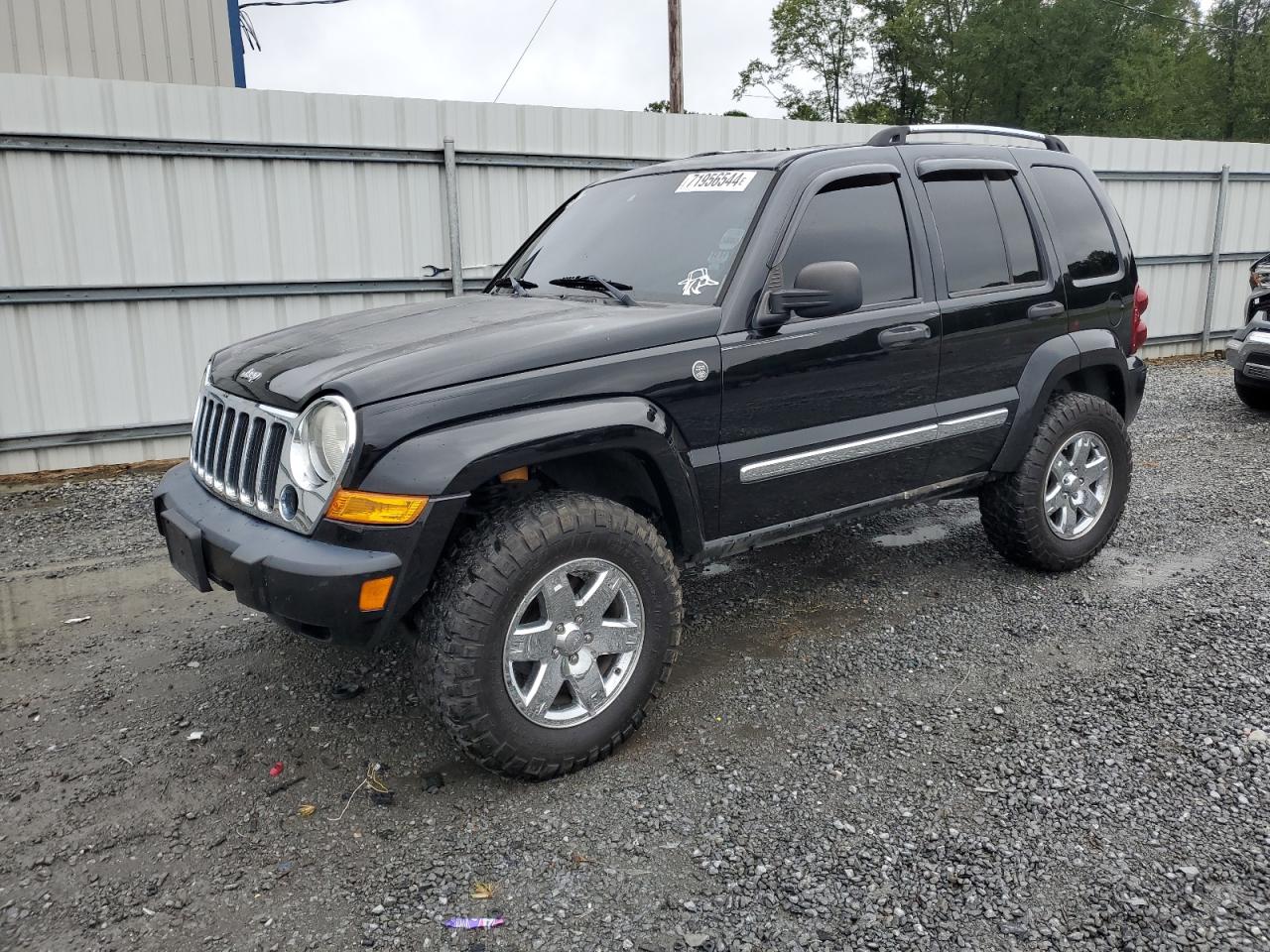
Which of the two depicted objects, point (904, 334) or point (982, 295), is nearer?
point (904, 334)

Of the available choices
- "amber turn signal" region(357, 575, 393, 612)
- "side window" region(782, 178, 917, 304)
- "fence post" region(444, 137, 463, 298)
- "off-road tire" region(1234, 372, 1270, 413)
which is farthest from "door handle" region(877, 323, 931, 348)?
"off-road tire" region(1234, 372, 1270, 413)

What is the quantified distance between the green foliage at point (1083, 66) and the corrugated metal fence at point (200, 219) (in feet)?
125

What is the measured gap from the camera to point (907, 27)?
147ft

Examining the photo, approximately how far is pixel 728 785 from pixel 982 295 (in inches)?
95.8

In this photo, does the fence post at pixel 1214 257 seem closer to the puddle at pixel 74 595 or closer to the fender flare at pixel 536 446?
the fender flare at pixel 536 446

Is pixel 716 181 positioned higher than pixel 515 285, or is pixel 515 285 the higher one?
pixel 716 181

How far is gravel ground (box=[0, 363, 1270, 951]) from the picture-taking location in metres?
2.45

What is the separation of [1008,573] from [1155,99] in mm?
41896

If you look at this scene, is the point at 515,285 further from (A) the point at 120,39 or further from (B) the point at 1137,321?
(A) the point at 120,39

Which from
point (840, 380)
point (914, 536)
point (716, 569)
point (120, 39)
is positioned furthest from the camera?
point (120, 39)

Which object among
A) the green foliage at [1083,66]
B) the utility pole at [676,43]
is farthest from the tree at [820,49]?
the utility pole at [676,43]

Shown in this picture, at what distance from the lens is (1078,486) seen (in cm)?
473

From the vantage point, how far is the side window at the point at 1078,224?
462cm

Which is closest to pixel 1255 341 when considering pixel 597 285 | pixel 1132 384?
pixel 1132 384
